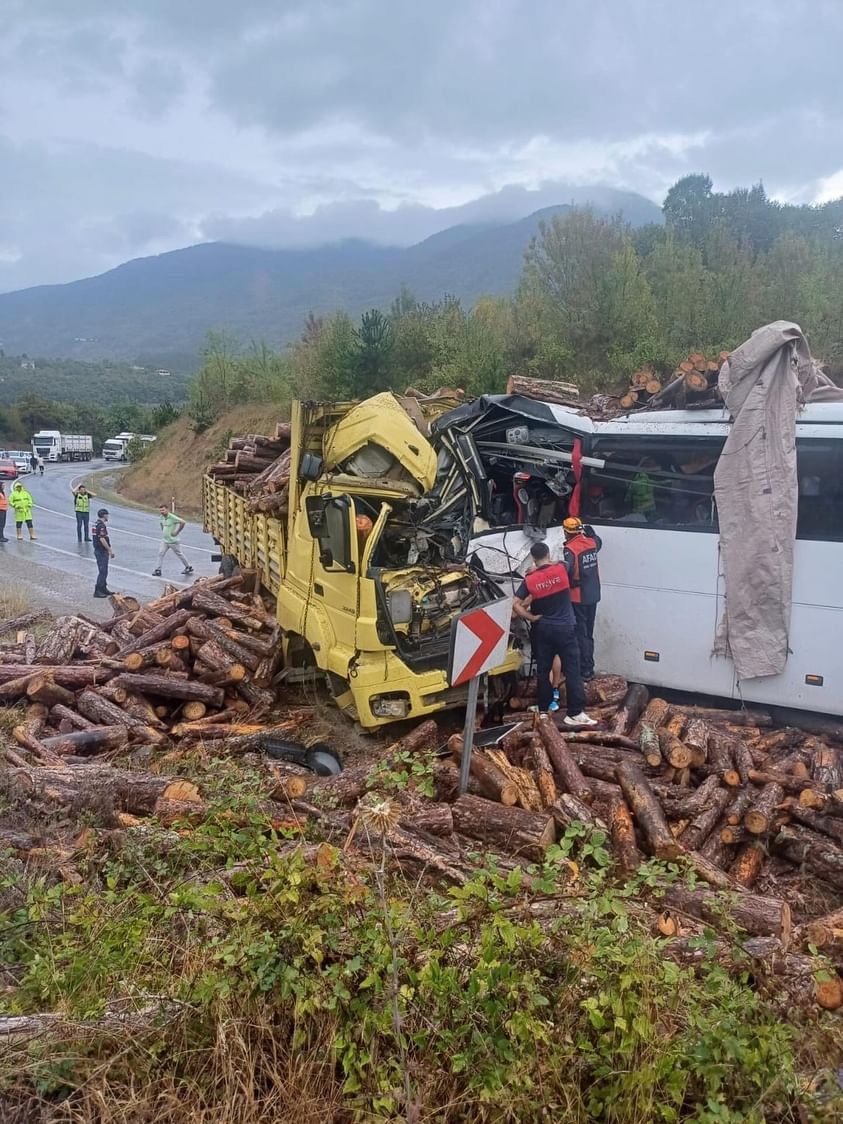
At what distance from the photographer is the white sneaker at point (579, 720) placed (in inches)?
252

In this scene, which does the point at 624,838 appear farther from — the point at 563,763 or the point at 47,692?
the point at 47,692

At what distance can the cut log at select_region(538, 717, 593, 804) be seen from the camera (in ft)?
17.0

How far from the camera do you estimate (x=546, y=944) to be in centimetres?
300

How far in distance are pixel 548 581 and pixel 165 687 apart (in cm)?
408

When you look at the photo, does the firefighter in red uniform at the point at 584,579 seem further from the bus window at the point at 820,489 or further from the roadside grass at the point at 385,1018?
the roadside grass at the point at 385,1018

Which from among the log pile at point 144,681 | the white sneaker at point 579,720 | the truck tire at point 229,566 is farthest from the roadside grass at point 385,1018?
the truck tire at point 229,566

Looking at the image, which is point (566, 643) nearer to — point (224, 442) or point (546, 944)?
point (546, 944)

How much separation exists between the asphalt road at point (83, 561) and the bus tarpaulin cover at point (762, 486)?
1017 cm

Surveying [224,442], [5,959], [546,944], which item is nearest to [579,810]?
[546,944]

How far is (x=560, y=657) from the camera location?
6.74 metres

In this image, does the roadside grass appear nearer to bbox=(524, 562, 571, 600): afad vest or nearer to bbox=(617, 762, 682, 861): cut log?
bbox=(617, 762, 682, 861): cut log

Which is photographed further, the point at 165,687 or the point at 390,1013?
the point at 165,687

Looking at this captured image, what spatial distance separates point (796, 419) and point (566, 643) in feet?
9.18

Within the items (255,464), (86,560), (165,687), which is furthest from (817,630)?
(86,560)
